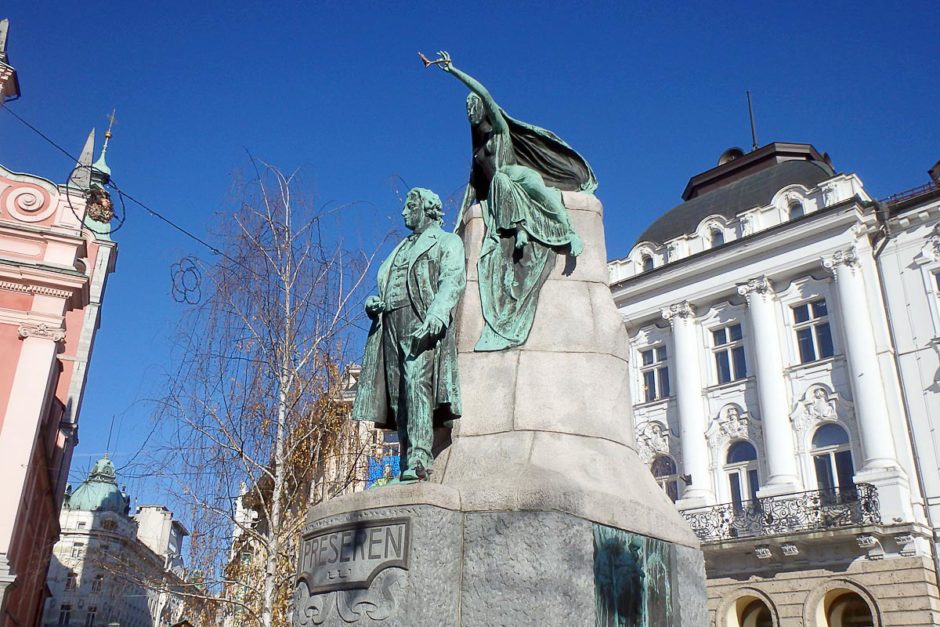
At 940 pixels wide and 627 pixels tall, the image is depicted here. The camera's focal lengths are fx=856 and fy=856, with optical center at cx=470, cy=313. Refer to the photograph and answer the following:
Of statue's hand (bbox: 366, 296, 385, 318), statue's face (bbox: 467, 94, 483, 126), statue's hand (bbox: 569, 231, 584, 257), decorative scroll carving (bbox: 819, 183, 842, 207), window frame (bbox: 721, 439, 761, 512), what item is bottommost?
statue's hand (bbox: 366, 296, 385, 318)

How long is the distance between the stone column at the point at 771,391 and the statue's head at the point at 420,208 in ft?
73.2

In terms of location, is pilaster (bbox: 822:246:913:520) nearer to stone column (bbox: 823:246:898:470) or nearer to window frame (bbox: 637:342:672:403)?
stone column (bbox: 823:246:898:470)

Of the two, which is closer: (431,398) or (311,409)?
(431,398)

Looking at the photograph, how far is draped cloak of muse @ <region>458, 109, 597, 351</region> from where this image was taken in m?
5.52

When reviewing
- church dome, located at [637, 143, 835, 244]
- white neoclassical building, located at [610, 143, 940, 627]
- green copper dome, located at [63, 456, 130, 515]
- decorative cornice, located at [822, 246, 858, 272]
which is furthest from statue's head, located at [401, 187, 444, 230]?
green copper dome, located at [63, 456, 130, 515]

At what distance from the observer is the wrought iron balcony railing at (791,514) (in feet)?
76.3

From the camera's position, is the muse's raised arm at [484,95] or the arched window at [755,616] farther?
the arched window at [755,616]

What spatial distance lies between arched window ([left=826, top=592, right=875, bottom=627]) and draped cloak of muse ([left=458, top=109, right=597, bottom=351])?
20906 mm

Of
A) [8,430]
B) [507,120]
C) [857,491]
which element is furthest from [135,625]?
[507,120]

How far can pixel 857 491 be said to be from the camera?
23.6 metres

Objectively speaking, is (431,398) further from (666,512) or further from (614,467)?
(666,512)

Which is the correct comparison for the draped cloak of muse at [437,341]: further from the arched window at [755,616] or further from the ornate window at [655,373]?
the ornate window at [655,373]

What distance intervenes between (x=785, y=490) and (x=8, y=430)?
2117 centimetres

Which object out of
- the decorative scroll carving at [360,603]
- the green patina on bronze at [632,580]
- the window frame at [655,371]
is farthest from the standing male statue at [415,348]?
the window frame at [655,371]
